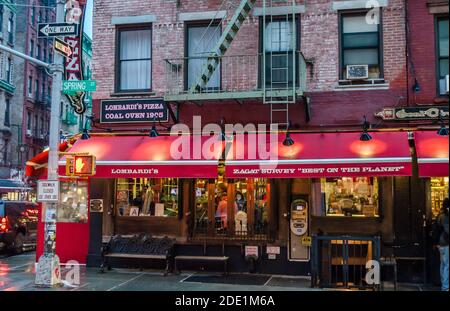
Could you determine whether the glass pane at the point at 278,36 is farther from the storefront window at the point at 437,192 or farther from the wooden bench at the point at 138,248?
the wooden bench at the point at 138,248

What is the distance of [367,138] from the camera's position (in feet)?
40.1

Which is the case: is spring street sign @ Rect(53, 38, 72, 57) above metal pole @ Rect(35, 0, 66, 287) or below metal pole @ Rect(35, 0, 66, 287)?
above

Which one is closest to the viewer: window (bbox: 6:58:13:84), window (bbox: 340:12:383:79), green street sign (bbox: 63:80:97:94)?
green street sign (bbox: 63:80:97:94)

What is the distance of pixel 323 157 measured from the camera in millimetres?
11930

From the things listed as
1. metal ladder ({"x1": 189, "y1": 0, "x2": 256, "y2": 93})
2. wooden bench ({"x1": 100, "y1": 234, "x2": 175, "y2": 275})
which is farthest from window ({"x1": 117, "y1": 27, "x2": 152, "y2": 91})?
wooden bench ({"x1": 100, "y1": 234, "x2": 175, "y2": 275})

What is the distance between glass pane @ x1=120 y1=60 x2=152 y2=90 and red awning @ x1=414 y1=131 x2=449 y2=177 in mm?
7338

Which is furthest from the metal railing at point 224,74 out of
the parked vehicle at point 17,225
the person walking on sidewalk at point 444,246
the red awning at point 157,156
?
the parked vehicle at point 17,225

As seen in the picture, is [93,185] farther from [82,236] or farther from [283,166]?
Answer: [283,166]

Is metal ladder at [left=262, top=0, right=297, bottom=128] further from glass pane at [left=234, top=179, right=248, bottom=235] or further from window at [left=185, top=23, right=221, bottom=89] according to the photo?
glass pane at [left=234, top=179, right=248, bottom=235]

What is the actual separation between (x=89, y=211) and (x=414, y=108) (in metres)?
9.02

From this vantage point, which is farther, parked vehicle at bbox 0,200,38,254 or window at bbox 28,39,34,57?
window at bbox 28,39,34,57

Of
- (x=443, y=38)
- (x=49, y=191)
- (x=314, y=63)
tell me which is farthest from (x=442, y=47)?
(x=49, y=191)

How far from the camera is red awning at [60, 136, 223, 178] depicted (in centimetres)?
1235
